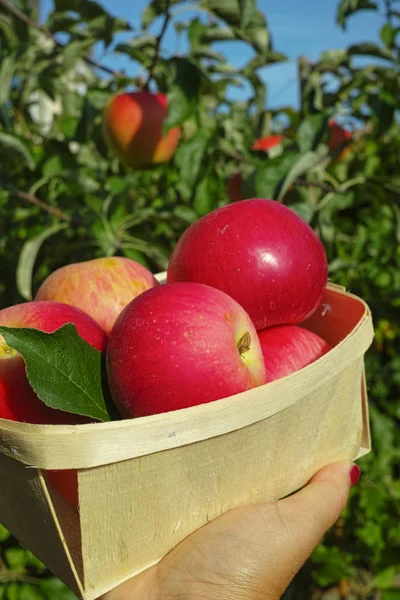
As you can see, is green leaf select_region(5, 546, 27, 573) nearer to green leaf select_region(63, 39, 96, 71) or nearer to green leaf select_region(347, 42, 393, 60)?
green leaf select_region(63, 39, 96, 71)

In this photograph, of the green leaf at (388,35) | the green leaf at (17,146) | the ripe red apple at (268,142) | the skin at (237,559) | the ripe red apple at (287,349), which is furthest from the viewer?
the ripe red apple at (268,142)

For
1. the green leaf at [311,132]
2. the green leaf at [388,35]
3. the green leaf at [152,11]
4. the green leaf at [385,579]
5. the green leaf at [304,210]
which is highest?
the green leaf at [152,11]

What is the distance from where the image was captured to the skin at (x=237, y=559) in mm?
741

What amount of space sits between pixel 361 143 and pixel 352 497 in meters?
1.64

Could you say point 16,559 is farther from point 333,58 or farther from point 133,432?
point 333,58

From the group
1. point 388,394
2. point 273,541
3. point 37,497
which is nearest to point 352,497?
point 388,394

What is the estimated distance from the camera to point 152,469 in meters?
0.69

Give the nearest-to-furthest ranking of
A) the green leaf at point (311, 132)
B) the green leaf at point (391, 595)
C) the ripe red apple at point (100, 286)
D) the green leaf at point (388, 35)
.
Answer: the ripe red apple at point (100, 286)
the green leaf at point (311, 132)
the green leaf at point (388, 35)
the green leaf at point (391, 595)

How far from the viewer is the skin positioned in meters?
0.74

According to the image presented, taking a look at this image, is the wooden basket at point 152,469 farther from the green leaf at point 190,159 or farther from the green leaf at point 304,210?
the green leaf at point 190,159

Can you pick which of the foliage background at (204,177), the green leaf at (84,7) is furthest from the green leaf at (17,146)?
the green leaf at (84,7)

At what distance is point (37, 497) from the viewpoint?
70 cm

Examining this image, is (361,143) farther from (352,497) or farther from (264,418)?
(264,418)

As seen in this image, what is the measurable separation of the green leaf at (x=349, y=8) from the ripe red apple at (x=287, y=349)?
98 cm
